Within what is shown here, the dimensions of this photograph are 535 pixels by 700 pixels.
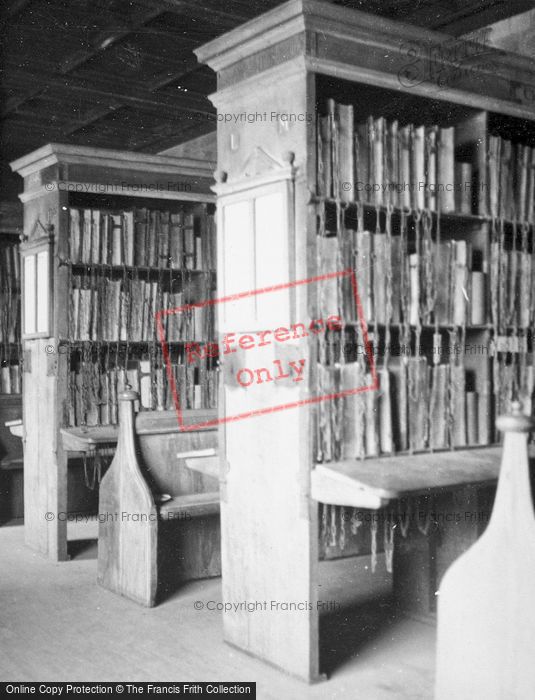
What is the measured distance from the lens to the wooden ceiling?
475 cm

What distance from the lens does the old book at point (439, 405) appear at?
136 inches

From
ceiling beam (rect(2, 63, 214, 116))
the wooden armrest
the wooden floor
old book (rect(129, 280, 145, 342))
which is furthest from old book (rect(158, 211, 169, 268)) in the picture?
the wooden floor

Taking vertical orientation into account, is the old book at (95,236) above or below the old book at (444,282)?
above

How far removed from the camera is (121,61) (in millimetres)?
5699

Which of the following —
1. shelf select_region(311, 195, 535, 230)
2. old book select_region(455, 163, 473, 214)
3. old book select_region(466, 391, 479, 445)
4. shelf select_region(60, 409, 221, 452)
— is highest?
old book select_region(455, 163, 473, 214)

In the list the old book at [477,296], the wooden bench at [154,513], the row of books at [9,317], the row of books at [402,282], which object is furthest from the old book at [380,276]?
the row of books at [9,317]

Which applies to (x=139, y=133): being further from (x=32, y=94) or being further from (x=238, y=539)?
(x=238, y=539)

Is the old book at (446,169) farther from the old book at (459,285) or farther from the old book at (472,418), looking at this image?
the old book at (472,418)

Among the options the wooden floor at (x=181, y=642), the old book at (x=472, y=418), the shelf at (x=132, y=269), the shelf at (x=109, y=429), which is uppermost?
the shelf at (x=132, y=269)

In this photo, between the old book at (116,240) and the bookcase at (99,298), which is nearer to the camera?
the bookcase at (99,298)

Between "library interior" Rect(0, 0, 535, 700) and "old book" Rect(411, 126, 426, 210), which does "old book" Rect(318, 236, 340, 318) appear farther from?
"old book" Rect(411, 126, 426, 210)

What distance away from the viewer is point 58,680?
3107mm

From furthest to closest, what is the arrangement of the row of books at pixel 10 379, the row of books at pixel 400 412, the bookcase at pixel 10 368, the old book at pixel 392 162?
the row of books at pixel 10 379 < the bookcase at pixel 10 368 < the old book at pixel 392 162 < the row of books at pixel 400 412

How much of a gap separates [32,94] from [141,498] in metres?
3.64
